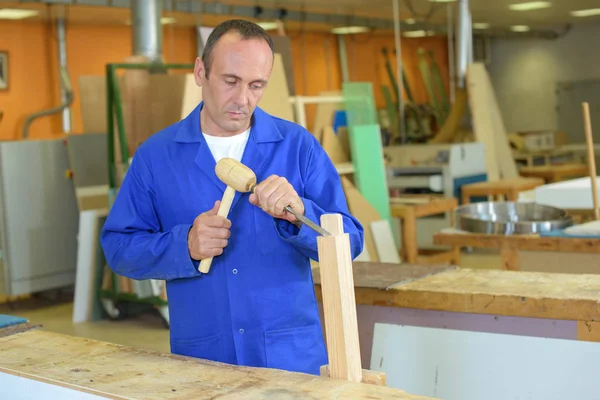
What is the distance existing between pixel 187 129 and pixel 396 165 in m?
6.29

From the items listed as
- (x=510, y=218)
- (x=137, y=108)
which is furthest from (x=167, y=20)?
(x=510, y=218)

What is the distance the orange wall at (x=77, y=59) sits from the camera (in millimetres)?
11781

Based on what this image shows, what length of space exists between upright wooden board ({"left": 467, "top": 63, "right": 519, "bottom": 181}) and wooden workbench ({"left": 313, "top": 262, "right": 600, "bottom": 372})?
6.01 metres

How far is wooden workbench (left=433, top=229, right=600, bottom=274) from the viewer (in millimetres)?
3836

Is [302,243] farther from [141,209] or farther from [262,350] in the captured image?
[141,209]

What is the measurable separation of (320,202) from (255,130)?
9.8 inches

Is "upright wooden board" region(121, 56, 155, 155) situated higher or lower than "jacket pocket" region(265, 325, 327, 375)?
higher

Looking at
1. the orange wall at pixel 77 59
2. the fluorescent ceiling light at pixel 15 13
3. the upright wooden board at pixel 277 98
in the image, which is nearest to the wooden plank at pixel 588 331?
the upright wooden board at pixel 277 98

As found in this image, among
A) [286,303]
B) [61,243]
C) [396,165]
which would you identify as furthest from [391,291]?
[396,165]

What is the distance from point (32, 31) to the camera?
12023 millimetres

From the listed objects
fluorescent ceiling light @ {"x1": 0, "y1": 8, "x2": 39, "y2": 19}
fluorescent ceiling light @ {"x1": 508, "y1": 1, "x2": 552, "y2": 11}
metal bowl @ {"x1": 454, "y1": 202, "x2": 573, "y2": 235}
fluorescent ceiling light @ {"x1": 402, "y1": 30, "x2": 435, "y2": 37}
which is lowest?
metal bowl @ {"x1": 454, "y1": 202, "x2": 573, "y2": 235}

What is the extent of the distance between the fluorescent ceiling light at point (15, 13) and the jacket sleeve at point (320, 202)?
31.0ft

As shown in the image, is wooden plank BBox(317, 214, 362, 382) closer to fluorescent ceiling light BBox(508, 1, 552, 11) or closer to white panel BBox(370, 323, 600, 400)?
white panel BBox(370, 323, 600, 400)

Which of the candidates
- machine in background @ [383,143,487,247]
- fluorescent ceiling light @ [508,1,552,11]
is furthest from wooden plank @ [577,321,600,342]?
fluorescent ceiling light @ [508,1,552,11]
